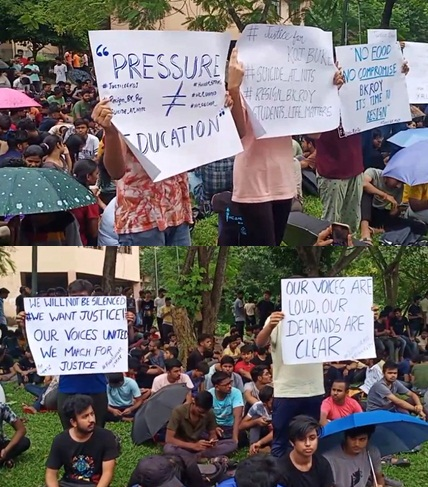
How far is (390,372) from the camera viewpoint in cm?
757

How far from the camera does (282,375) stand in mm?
5773

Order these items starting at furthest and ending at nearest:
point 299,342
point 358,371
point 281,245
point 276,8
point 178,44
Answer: point 276,8 → point 358,371 → point 281,245 → point 299,342 → point 178,44

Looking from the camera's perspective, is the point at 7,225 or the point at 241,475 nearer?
the point at 241,475

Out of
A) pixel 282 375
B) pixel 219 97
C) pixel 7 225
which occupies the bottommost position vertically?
pixel 282 375

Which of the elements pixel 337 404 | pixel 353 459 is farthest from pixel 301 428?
pixel 337 404

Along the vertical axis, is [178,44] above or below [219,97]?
above

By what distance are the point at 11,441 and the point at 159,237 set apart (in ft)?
8.05

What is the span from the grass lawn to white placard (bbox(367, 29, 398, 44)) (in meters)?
3.06

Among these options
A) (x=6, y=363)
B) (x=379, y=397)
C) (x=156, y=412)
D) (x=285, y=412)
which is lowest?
(x=379, y=397)

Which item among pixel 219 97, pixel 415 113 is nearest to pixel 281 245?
pixel 219 97

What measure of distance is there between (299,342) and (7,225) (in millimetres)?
1989

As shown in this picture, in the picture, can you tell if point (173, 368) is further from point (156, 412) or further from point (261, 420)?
point (261, 420)

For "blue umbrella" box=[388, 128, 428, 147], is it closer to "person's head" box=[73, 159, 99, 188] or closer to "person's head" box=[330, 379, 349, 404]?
"person's head" box=[330, 379, 349, 404]

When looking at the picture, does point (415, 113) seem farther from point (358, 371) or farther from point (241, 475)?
point (241, 475)
